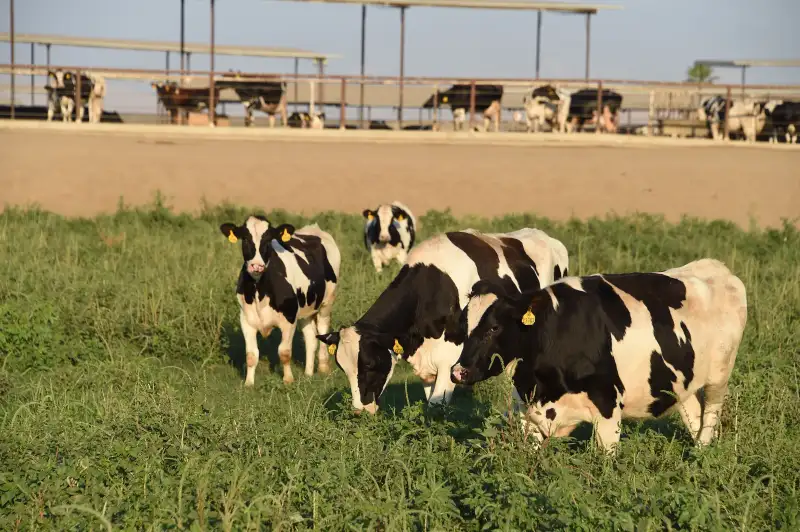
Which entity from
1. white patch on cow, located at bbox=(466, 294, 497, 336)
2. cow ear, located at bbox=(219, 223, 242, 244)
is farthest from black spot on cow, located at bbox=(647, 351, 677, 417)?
cow ear, located at bbox=(219, 223, 242, 244)

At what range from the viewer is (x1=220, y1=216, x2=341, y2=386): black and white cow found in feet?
36.6

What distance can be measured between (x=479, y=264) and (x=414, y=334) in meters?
0.87

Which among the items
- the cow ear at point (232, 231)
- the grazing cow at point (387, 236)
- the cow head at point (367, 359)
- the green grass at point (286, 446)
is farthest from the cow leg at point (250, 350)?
the grazing cow at point (387, 236)

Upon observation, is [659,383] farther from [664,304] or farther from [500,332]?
[500,332]

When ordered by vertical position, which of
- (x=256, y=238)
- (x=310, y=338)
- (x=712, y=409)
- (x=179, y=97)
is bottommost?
(x=310, y=338)

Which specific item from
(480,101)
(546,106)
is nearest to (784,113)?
(546,106)

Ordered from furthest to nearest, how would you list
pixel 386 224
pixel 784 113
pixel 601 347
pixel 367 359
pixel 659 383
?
pixel 784 113 → pixel 386 224 → pixel 367 359 → pixel 659 383 → pixel 601 347

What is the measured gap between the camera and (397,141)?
23922 mm

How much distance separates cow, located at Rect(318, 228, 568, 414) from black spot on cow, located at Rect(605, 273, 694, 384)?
1.95 meters

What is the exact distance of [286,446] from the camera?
22.4 ft

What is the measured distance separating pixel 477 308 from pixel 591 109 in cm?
2481

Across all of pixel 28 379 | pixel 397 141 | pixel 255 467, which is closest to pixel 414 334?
pixel 255 467

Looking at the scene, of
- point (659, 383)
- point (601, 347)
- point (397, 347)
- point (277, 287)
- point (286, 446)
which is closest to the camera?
point (286, 446)

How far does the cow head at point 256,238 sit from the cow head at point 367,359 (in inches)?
92.7
